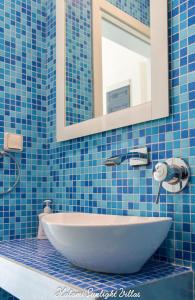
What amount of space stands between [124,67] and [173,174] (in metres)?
0.53

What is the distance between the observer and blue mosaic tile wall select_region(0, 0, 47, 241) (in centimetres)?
163

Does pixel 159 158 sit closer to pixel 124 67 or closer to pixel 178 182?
pixel 178 182

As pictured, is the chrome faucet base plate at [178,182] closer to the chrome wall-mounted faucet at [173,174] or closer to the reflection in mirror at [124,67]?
the chrome wall-mounted faucet at [173,174]

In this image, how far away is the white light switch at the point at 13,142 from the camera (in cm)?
161

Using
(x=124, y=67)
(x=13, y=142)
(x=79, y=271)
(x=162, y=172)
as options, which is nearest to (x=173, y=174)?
(x=162, y=172)

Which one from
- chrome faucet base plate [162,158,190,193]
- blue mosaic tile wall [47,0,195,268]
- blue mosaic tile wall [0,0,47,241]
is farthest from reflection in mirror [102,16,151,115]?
blue mosaic tile wall [0,0,47,241]

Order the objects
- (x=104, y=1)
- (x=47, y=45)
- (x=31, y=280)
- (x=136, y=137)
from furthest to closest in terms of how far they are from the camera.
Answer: (x=47, y=45)
(x=104, y=1)
(x=136, y=137)
(x=31, y=280)

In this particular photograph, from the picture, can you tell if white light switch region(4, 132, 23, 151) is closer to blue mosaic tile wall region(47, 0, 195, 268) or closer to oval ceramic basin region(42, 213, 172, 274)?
blue mosaic tile wall region(47, 0, 195, 268)

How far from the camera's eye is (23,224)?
5.42 feet

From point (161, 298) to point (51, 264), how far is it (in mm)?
390

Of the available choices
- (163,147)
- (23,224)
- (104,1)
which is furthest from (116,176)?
(104,1)

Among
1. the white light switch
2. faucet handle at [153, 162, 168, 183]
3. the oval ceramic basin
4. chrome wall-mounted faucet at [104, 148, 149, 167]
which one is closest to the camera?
the oval ceramic basin

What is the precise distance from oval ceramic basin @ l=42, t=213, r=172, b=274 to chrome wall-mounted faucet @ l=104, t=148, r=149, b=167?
0.29 metres

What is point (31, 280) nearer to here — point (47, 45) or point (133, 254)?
point (133, 254)
